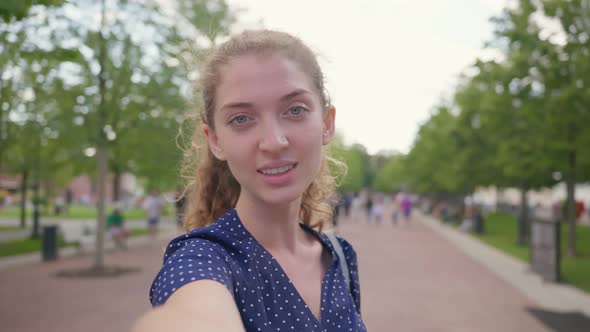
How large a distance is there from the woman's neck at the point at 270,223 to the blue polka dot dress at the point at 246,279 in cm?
6

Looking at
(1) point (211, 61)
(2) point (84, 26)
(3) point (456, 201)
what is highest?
(2) point (84, 26)

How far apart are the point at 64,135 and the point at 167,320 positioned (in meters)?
12.3

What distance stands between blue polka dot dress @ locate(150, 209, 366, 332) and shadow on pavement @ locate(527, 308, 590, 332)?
7.16 m

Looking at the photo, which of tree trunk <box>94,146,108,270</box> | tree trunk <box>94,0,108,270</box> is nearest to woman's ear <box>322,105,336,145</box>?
tree trunk <box>94,0,108,270</box>

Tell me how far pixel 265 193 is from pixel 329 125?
1.40ft

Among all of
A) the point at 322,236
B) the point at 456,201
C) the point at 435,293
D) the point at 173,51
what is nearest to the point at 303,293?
the point at 322,236

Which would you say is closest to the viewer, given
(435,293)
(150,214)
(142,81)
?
(435,293)

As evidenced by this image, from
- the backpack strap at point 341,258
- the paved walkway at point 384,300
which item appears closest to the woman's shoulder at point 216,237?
the backpack strap at point 341,258

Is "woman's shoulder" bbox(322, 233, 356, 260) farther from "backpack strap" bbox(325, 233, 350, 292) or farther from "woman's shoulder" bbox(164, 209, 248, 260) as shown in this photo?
"woman's shoulder" bbox(164, 209, 248, 260)

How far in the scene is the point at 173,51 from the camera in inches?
497

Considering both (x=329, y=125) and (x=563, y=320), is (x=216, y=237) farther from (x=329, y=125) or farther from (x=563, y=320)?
(x=563, y=320)

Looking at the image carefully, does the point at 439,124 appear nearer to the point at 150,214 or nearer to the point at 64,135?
the point at 150,214

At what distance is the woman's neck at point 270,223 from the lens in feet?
5.31

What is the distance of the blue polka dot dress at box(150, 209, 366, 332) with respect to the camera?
4.00ft
